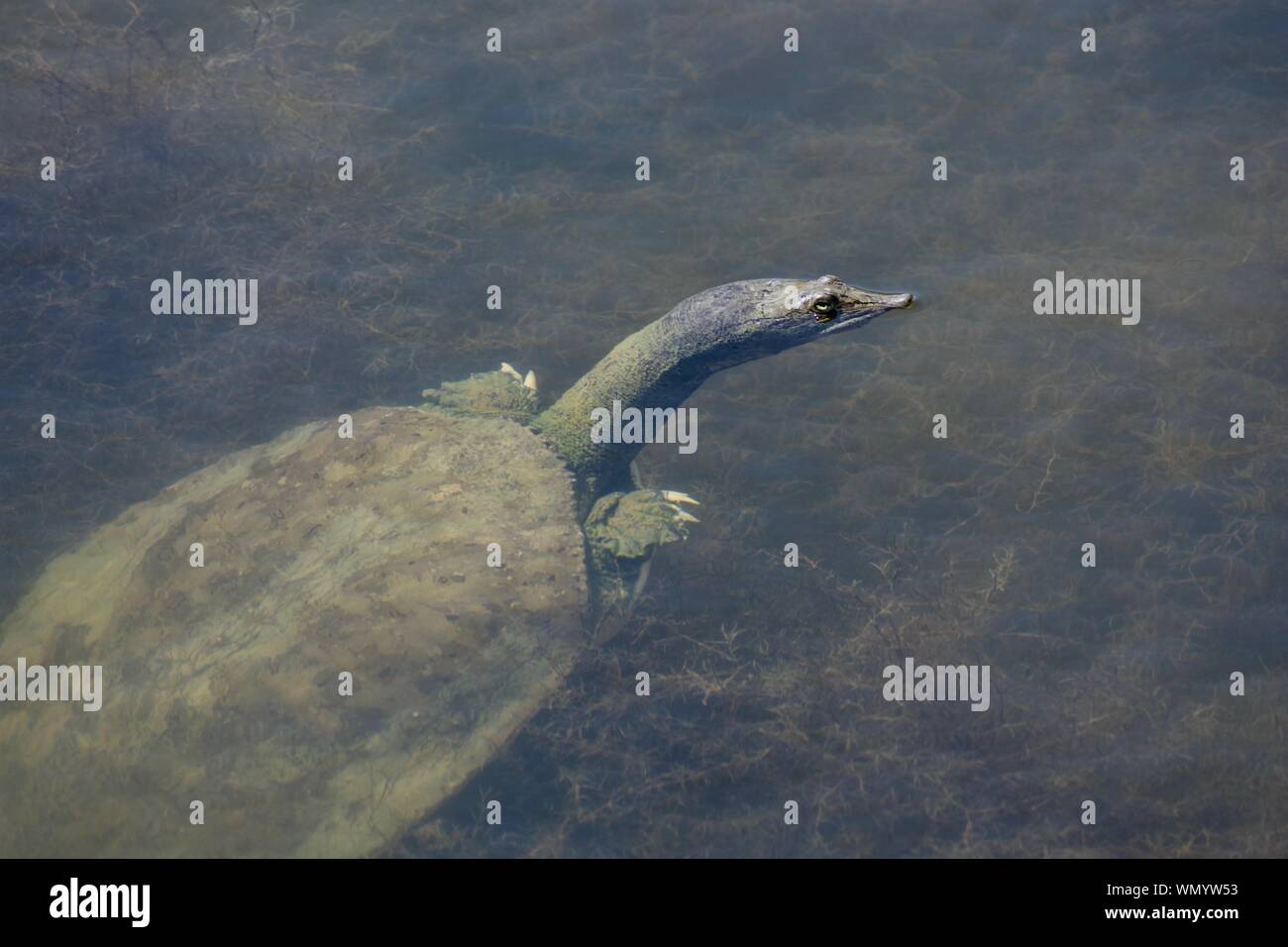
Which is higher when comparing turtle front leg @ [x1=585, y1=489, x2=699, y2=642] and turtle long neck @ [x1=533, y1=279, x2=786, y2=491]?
turtle long neck @ [x1=533, y1=279, x2=786, y2=491]

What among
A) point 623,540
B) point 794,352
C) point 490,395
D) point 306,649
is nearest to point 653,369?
point 623,540

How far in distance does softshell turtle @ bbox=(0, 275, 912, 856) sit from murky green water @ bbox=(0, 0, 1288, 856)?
77 cm

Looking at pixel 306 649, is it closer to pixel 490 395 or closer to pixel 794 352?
pixel 490 395

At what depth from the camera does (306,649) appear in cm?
425

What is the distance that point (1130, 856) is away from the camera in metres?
4.84

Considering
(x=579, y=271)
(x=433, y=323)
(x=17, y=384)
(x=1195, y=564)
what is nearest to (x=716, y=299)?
(x=579, y=271)

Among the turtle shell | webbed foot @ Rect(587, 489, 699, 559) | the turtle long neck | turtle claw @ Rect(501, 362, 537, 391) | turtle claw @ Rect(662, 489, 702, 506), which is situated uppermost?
turtle claw @ Rect(501, 362, 537, 391)

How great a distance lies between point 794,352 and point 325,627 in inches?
148

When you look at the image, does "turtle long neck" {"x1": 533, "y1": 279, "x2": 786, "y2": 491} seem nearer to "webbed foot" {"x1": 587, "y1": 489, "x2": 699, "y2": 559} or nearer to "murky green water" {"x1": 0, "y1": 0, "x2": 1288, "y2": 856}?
"webbed foot" {"x1": 587, "y1": 489, "x2": 699, "y2": 559}

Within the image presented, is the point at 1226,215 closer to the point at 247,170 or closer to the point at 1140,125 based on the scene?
the point at 1140,125

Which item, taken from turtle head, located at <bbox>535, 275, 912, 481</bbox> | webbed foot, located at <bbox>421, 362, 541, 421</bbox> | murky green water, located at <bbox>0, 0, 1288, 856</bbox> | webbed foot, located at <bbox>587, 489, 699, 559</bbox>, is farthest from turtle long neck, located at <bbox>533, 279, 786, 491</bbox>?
murky green water, located at <bbox>0, 0, 1288, 856</bbox>

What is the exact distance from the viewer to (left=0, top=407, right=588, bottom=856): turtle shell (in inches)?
161

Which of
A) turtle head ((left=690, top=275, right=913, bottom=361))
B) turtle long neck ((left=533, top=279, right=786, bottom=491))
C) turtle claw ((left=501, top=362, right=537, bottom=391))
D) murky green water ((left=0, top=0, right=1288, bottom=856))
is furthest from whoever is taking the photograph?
turtle claw ((left=501, top=362, right=537, bottom=391))

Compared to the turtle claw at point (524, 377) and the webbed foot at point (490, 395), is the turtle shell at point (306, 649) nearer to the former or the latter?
the webbed foot at point (490, 395)
